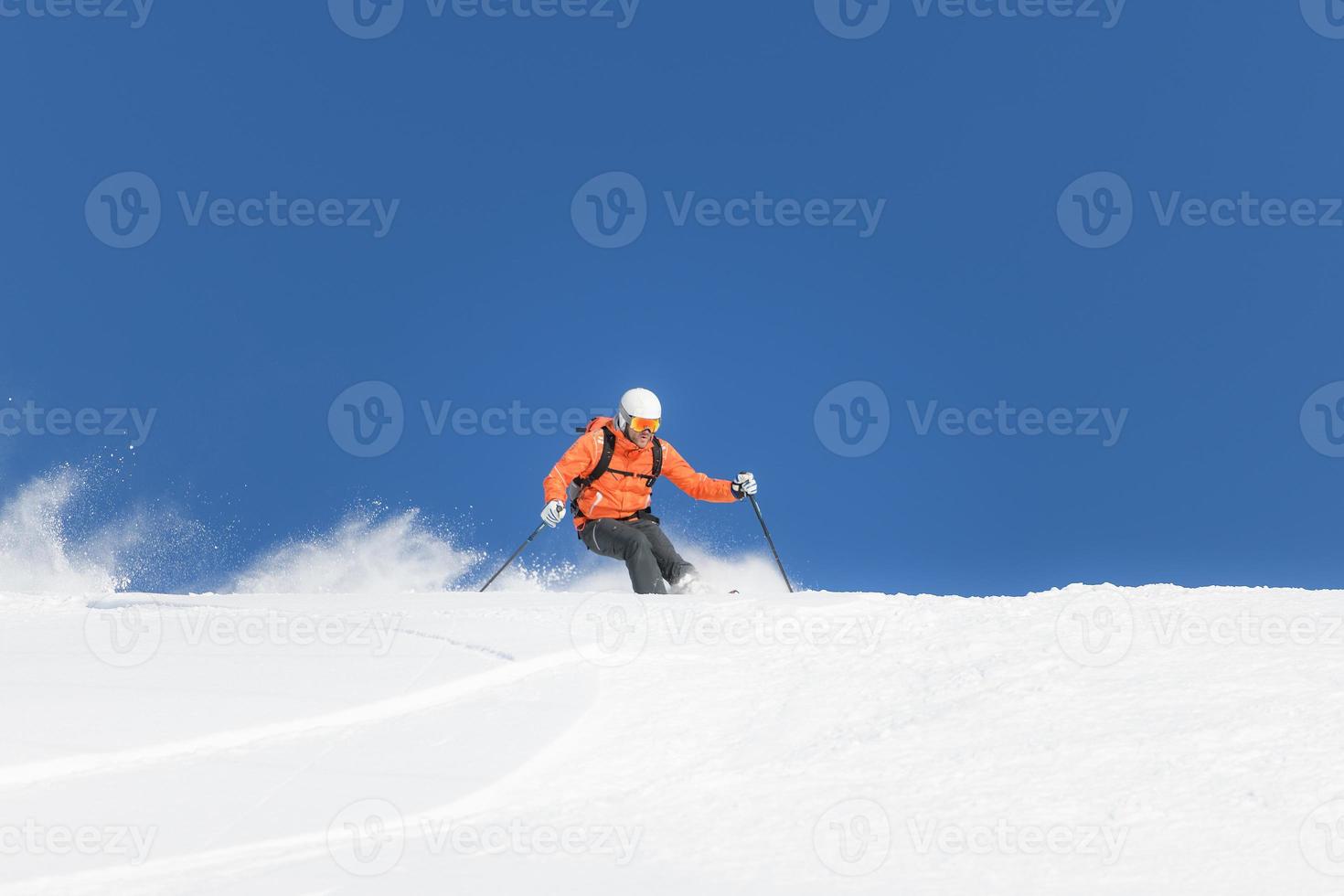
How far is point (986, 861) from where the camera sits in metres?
3.51

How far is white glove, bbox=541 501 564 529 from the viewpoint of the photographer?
10.1 metres

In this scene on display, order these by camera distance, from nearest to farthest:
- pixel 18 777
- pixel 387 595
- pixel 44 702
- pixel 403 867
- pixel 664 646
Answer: pixel 403 867 → pixel 18 777 → pixel 44 702 → pixel 664 646 → pixel 387 595

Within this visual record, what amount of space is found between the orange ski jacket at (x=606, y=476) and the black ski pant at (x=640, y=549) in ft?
0.45

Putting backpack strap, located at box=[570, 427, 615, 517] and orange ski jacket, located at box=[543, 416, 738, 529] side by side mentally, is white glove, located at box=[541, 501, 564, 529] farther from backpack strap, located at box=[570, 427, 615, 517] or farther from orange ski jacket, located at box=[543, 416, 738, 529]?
backpack strap, located at box=[570, 427, 615, 517]

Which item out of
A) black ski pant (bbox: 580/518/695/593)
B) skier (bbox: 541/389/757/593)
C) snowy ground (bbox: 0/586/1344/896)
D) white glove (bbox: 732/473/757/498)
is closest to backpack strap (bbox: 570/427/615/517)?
skier (bbox: 541/389/757/593)

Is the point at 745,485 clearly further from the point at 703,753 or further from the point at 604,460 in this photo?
the point at 703,753

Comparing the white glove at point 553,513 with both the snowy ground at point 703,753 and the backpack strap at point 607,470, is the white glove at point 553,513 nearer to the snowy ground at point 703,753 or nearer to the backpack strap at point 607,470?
the backpack strap at point 607,470

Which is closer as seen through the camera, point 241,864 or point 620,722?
point 241,864

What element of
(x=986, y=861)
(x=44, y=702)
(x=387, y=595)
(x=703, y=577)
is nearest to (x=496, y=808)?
(x=986, y=861)

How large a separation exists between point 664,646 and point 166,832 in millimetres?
2816

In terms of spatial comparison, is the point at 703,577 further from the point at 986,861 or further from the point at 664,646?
the point at 986,861

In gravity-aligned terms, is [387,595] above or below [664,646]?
above

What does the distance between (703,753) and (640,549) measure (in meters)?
5.45

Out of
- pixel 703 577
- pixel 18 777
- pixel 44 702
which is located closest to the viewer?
pixel 18 777
